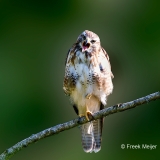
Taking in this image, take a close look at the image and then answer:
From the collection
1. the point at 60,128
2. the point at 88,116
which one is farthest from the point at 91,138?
→ the point at 60,128

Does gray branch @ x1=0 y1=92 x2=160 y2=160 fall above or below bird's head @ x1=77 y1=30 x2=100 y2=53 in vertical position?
below

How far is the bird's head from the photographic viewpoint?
4.79 metres

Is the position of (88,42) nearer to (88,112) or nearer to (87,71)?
(87,71)

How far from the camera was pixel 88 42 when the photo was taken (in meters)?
4.80

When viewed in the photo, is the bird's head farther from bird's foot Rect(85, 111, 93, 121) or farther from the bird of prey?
bird's foot Rect(85, 111, 93, 121)

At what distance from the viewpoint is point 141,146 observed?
643cm

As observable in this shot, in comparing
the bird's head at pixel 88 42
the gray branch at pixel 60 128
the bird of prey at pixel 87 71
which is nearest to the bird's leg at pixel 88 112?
the bird of prey at pixel 87 71

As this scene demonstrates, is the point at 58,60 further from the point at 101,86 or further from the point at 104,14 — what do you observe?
the point at 101,86

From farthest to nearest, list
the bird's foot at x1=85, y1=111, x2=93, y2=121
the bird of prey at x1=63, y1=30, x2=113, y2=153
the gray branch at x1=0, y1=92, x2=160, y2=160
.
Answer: the bird of prey at x1=63, y1=30, x2=113, y2=153 < the bird's foot at x1=85, y1=111, x2=93, y2=121 < the gray branch at x1=0, y1=92, x2=160, y2=160

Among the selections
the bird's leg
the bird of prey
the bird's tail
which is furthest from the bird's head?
the bird's tail

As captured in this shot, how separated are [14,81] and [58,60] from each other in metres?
0.64

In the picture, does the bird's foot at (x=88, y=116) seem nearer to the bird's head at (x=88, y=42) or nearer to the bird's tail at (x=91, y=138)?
the bird's head at (x=88, y=42)

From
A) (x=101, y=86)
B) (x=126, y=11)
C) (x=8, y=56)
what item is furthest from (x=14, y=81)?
(x=101, y=86)

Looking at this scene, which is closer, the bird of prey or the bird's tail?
the bird of prey
